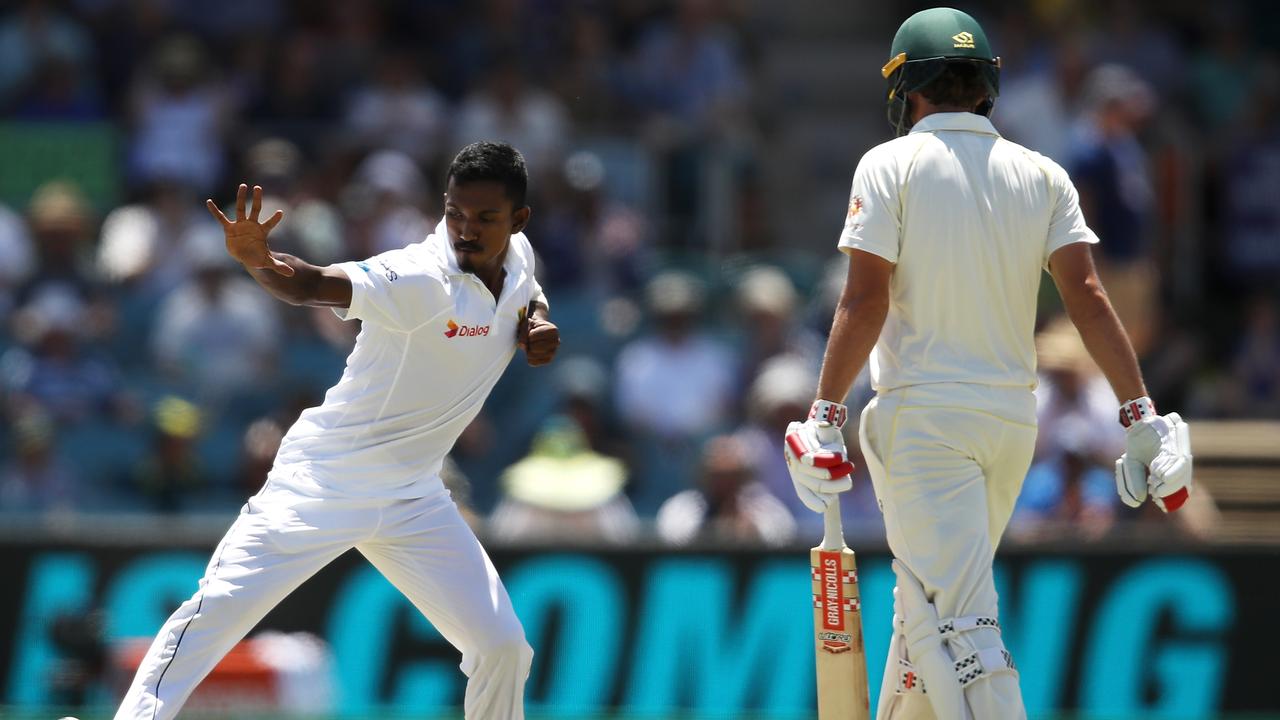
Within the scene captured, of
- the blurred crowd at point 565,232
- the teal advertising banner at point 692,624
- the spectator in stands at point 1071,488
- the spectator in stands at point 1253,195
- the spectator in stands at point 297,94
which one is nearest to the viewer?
the teal advertising banner at point 692,624

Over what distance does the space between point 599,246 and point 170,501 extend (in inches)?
121

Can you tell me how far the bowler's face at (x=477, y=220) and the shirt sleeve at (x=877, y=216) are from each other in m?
0.94

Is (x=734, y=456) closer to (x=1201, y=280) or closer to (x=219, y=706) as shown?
(x=219, y=706)

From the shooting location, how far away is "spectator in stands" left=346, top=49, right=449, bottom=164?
12.4 m

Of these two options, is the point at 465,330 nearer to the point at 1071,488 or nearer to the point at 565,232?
the point at 1071,488

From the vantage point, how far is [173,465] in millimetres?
10430

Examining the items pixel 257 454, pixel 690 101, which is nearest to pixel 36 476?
pixel 257 454

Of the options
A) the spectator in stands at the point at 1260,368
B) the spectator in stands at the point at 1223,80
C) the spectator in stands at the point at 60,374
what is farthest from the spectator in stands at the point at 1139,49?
the spectator in stands at the point at 60,374

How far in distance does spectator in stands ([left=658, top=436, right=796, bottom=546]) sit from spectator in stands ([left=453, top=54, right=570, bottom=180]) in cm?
315

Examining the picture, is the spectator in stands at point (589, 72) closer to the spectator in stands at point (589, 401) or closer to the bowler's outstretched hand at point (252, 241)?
the spectator in stands at point (589, 401)

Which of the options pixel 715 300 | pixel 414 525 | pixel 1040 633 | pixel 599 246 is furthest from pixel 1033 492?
pixel 414 525

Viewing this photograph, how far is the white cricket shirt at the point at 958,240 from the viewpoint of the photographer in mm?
5387

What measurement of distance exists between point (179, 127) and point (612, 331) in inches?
130

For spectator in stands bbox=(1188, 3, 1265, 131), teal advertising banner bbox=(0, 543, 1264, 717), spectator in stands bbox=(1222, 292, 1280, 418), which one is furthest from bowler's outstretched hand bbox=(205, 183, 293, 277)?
spectator in stands bbox=(1188, 3, 1265, 131)
